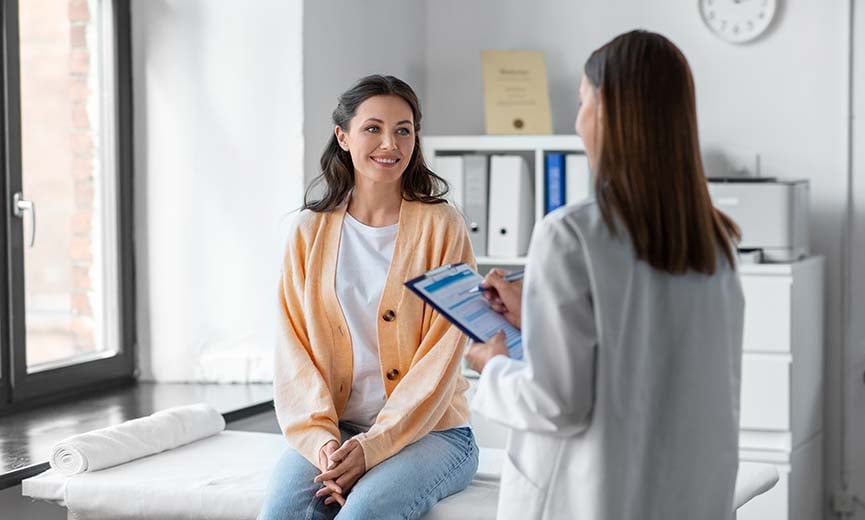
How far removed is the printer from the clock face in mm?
514

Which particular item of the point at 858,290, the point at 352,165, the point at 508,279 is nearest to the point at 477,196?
the point at 858,290

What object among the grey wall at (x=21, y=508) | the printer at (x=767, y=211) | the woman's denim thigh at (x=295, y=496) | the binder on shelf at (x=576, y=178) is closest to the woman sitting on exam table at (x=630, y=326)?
the woman's denim thigh at (x=295, y=496)

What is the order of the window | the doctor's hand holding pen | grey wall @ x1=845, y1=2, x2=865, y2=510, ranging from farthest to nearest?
grey wall @ x1=845, y1=2, x2=865, y2=510 → the window → the doctor's hand holding pen

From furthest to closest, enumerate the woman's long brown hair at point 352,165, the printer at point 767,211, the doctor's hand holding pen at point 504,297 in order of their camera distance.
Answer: the printer at point 767,211, the woman's long brown hair at point 352,165, the doctor's hand holding pen at point 504,297

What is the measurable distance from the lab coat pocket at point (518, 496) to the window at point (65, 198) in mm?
1616

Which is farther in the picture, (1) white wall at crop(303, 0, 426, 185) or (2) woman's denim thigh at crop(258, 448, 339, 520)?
(1) white wall at crop(303, 0, 426, 185)

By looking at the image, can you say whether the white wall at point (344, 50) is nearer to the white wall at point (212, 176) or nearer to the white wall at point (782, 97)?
the white wall at point (212, 176)

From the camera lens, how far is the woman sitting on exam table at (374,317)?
2068 millimetres

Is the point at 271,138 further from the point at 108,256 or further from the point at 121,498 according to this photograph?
the point at 121,498

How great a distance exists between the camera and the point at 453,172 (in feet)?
11.8

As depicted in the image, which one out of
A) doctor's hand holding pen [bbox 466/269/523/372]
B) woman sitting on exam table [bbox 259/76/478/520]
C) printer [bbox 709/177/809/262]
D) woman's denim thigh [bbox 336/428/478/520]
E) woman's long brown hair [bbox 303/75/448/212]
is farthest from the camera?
printer [bbox 709/177/809/262]

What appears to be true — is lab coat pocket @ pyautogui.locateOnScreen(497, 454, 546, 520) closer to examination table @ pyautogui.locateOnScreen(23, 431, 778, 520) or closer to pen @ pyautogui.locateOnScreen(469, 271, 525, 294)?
pen @ pyautogui.locateOnScreen(469, 271, 525, 294)

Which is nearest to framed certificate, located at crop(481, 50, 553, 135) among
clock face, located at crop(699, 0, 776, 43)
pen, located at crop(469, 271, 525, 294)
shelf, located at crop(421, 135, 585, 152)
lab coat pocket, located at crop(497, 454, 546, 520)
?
shelf, located at crop(421, 135, 585, 152)

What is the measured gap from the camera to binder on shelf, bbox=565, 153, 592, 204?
3.48m
